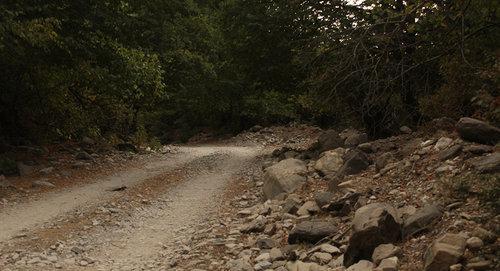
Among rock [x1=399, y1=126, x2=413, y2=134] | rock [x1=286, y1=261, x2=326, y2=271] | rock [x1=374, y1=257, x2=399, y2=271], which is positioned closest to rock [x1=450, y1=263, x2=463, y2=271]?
rock [x1=374, y1=257, x2=399, y2=271]

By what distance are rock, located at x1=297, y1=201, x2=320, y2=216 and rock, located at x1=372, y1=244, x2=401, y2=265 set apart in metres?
2.60

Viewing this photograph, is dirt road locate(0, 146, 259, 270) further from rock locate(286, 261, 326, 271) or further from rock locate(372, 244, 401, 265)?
rock locate(372, 244, 401, 265)

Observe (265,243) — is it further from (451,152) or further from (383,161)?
(451,152)

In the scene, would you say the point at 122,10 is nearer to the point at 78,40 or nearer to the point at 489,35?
the point at 78,40

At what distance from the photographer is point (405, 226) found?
6223 mm

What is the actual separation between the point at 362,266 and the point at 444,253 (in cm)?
105

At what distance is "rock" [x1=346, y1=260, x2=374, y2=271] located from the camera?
18.4ft

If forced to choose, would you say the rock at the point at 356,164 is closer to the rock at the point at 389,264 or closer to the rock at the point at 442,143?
the rock at the point at 442,143

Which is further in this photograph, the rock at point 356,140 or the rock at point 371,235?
the rock at point 356,140

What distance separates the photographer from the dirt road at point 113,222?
24.9 ft

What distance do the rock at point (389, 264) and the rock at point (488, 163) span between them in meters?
1.95

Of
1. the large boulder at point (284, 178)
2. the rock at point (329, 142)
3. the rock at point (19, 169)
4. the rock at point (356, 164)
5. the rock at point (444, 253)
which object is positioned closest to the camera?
the rock at point (444, 253)

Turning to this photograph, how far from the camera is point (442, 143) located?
28.2 feet

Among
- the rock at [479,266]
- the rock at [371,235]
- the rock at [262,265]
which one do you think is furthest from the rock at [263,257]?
the rock at [479,266]
